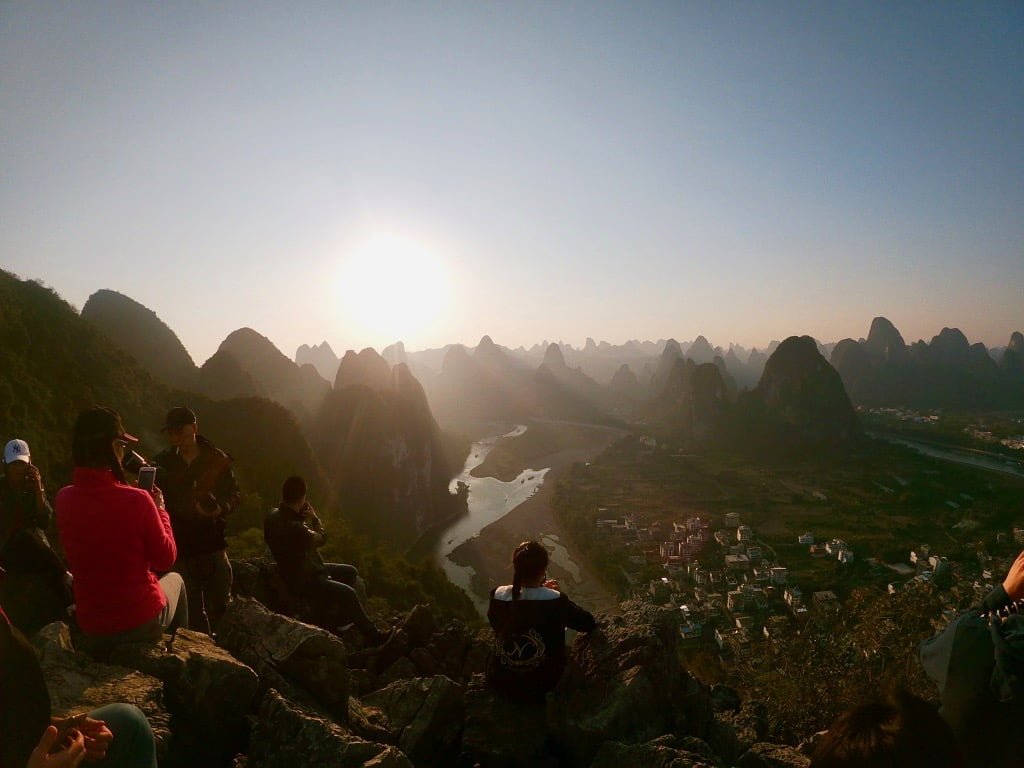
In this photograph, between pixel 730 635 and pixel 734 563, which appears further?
pixel 734 563

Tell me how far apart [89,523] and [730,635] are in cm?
1972

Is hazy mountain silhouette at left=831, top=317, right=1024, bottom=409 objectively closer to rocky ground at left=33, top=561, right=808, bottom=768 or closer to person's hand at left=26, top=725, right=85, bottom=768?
rocky ground at left=33, top=561, right=808, bottom=768

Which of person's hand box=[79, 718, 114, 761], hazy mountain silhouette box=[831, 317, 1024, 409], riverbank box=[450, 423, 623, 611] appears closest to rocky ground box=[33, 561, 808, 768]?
person's hand box=[79, 718, 114, 761]

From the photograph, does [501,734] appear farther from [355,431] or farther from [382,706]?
[355,431]

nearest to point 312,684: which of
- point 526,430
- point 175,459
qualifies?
point 175,459

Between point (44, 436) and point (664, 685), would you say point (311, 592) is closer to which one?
point (664, 685)

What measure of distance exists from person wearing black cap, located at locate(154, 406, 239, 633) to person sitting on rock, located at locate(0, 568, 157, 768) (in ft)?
8.56

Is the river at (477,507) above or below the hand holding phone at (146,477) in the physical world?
below

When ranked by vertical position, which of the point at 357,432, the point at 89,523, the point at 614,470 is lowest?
the point at 614,470

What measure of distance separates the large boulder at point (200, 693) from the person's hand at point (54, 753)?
3.72 ft

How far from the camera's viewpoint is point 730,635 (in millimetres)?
18094

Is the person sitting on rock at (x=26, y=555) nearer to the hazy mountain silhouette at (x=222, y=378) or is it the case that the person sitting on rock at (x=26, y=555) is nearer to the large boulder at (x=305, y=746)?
the large boulder at (x=305, y=746)

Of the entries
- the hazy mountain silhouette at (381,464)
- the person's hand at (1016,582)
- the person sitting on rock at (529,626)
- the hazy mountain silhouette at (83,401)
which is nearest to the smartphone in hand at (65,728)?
the person sitting on rock at (529,626)

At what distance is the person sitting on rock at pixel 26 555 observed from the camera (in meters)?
4.05
